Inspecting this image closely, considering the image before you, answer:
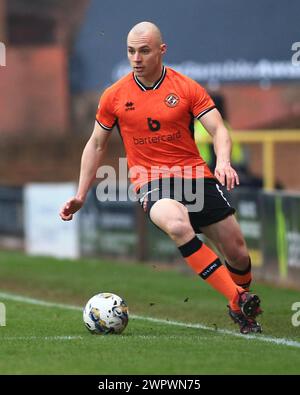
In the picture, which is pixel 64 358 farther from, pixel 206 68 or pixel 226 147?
pixel 206 68

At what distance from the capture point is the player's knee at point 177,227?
8523 mm

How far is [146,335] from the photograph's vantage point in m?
8.75

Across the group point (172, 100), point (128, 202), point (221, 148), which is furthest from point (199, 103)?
point (128, 202)

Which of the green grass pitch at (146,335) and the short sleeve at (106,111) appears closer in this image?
the green grass pitch at (146,335)

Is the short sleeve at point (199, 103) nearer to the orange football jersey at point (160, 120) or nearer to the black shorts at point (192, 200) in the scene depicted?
the orange football jersey at point (160, 120)

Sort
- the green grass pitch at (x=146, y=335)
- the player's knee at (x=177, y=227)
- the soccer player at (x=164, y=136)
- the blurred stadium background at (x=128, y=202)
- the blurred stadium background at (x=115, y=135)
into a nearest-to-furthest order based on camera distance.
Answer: the green grass pitch at (x=146, y=335) → the blurred stadium background at (x=128, y=202) → the player's knee at (x=177, y=227) → the soccer player at (x=164, y=136) → the blurred stadium background at (x=115, y=135)

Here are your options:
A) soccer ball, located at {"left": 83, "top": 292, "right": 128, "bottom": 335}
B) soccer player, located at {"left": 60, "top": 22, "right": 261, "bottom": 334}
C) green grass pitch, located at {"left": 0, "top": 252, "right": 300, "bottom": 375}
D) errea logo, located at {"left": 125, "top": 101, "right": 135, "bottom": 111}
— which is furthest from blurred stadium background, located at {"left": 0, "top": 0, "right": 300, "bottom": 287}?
soccer ball, located at {"left": 83, "top": 292, "right": 128, "bottom": 335}

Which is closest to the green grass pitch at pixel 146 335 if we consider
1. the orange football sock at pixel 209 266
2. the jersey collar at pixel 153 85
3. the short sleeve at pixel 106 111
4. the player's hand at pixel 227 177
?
the orange football sock at pixel 209 266

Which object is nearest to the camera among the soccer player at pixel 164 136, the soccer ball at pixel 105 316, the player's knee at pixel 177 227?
the player's knee at pixel 177 227

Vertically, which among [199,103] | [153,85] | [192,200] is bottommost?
[192,200]

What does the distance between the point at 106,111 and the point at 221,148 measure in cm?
104

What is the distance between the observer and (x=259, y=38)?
86.7 ft

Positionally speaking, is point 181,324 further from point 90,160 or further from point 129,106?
point 129,106

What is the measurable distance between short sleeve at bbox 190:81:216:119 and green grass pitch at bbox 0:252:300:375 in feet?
5.64
